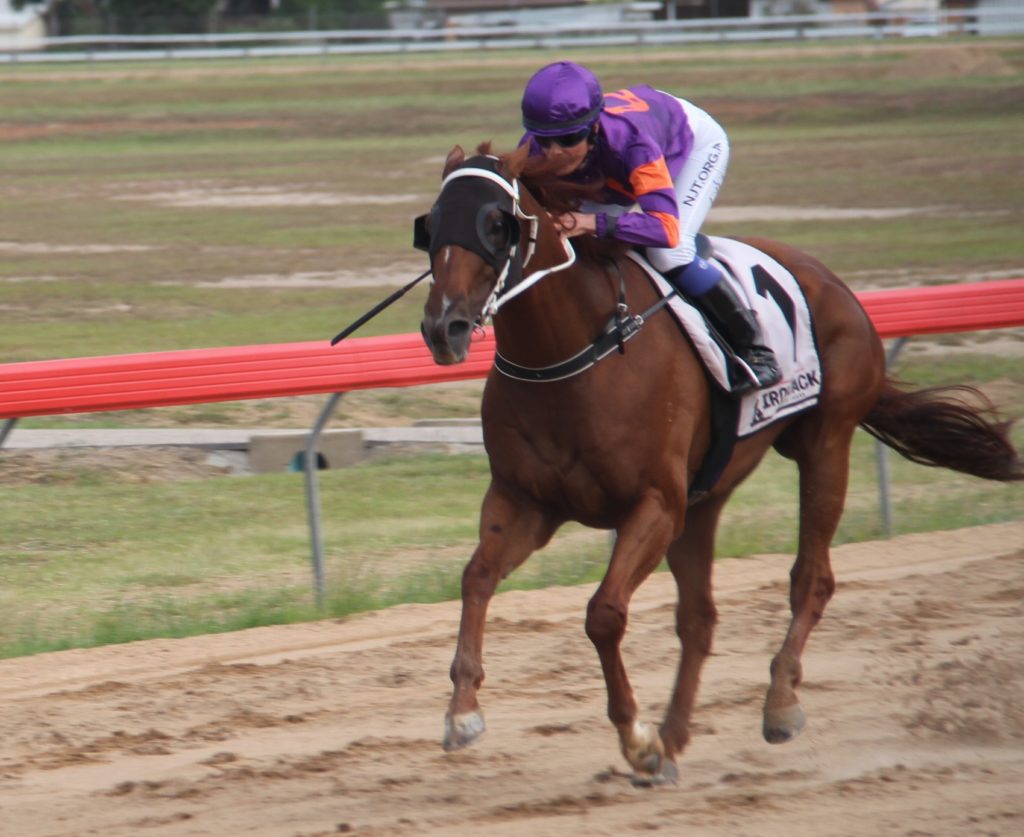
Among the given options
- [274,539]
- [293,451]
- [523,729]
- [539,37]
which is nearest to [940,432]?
[523,729]

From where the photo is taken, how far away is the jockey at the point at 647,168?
13.9ft

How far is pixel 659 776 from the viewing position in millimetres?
4434

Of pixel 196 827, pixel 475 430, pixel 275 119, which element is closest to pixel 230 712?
pixel 196 827

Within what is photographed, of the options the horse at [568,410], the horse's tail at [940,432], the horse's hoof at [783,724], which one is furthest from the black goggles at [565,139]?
the horse's tail at [940,432]

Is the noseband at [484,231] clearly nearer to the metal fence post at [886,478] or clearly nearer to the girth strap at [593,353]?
the girth strap at [593,353]

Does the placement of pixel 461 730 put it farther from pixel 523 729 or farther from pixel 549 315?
pixel 549 315

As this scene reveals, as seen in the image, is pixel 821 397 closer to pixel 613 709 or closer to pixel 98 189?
pixel 613 709

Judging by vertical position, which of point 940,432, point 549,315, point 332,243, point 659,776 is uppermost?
point 549,315

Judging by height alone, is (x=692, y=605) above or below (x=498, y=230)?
below

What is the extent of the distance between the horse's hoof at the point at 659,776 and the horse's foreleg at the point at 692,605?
22 centimetres

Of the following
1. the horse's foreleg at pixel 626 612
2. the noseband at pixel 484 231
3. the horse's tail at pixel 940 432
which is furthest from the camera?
the horse's tail at pixel 940 432

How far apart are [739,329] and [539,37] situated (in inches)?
1577

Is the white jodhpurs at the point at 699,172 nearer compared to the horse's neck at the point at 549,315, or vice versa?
the horse's neck at the point at 549,315

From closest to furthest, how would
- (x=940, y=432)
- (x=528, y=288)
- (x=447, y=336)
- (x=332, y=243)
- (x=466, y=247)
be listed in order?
1. (x=447, y=336)
2. (x=466, y=247)
3. (x=528, y=288)
4. (x=940, y=432)
5. (x=332, y=243)
